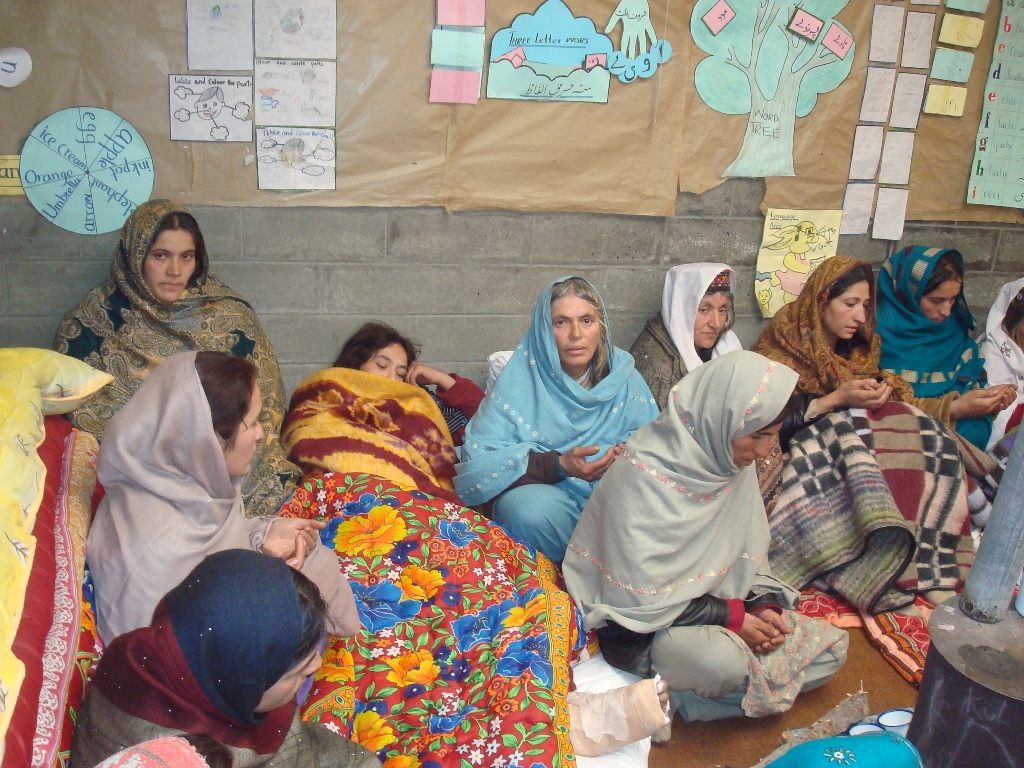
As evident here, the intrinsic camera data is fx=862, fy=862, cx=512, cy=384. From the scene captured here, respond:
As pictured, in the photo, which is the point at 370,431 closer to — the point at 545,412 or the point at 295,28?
the point at 545,412

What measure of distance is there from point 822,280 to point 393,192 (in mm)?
1833

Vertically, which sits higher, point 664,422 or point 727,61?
point 727,61

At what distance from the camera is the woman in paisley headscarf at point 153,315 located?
312 centimetres

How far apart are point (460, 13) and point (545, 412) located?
1669mm

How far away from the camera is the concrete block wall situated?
3.41 meters

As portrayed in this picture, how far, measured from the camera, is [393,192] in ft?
11.9

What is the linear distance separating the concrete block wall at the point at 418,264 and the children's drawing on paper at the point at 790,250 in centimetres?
5

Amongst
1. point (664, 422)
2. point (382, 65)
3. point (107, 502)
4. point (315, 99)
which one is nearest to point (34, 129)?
point (315, 99)

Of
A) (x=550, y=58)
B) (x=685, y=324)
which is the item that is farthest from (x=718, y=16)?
(x=685, y=324)

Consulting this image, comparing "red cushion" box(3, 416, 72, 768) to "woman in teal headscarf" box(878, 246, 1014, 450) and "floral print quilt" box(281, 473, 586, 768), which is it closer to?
"floral print quilt" box(281, 473, 586, 768)

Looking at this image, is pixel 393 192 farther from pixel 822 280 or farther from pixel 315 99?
pixel 822 280

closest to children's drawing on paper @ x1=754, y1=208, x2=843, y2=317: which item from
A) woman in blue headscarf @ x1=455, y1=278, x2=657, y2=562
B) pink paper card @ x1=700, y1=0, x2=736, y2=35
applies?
pink paper card @ x1=700, y1=0, x2=736, y2=35

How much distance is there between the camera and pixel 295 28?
3355 millimetres

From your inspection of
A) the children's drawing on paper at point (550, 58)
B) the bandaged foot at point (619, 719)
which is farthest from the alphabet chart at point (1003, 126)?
the bandaged foot at point (619, 719)
